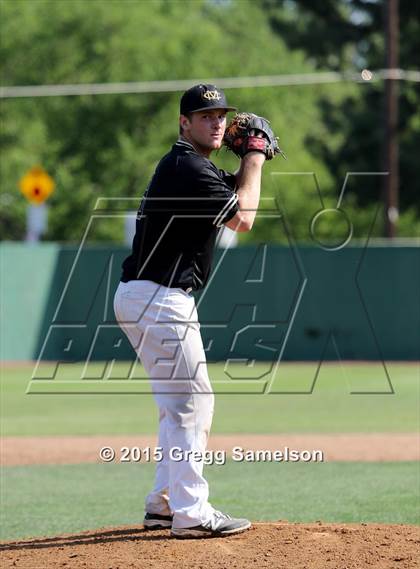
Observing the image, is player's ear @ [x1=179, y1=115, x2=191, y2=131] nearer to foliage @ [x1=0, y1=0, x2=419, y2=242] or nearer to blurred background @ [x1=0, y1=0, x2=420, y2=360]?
blurred background @ [x1=0, y1=0, x2=420, y2=360]

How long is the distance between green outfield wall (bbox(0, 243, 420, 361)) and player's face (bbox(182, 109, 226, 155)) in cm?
1640

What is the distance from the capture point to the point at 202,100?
574 cm

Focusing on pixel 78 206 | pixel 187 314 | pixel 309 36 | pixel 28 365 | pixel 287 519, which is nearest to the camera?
pixel 187 314

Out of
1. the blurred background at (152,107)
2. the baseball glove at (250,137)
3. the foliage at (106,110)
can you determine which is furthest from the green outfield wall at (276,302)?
the baseball glove at (250,137)

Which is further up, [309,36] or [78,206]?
[309,36]

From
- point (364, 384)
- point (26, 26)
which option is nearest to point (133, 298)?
point (364, 384)

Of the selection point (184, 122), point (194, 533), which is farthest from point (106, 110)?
point (194, 533)

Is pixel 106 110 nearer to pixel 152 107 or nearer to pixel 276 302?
pixel 152 107

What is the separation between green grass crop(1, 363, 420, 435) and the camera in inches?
523

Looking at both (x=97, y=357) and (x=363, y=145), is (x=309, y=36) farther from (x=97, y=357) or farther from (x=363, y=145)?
(x=97, y=357)

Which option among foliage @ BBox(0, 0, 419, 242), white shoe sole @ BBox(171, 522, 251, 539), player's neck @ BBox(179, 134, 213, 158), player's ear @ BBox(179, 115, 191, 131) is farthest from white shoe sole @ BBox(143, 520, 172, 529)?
foliage @ BBox(0, 0, 419, 242)

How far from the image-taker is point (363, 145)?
35.1m

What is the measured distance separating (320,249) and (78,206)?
13.1 m

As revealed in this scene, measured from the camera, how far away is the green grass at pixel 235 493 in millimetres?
7711
